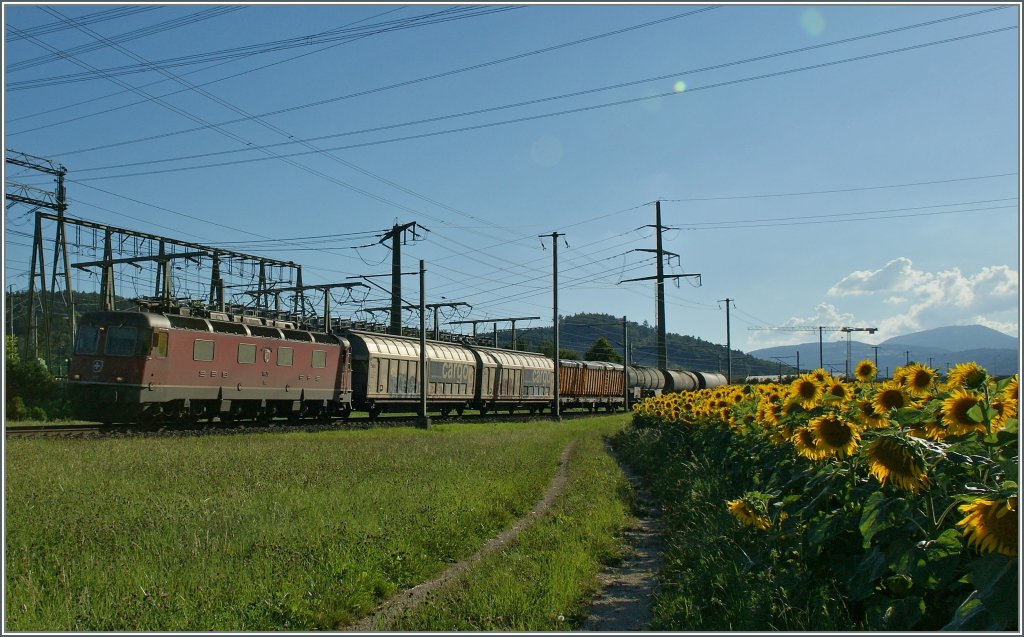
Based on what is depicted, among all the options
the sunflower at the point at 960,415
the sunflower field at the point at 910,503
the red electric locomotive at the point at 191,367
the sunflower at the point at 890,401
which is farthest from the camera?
the red electric locomotive at the point at 191,367

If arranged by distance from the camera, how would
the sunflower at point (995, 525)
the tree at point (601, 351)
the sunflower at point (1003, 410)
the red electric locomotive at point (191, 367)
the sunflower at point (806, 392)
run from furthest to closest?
the tree at point (601, 351) < the red electric locomotive at point (191, 367) < the sunflower at point (806, 392) < the sunflower at point (1003, 410) < the sunflower at point (995, 525)

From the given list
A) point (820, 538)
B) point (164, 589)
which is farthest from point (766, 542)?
point (164, 589)

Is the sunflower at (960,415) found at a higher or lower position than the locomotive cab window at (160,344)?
lower

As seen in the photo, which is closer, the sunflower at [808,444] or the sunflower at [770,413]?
the sunflower at [808,444]

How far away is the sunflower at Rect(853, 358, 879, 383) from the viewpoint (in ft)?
23.6

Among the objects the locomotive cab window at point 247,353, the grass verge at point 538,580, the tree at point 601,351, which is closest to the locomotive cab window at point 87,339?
the locomotive cab window at point 247,353

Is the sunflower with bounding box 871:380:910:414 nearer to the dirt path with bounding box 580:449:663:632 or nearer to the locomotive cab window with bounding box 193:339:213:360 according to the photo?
the dirt path with bounding box 580:449:663:632

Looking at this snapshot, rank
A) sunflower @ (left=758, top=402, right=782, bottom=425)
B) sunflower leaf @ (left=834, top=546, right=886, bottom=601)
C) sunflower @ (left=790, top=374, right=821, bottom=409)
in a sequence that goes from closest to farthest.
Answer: sunflower leaf @ (left=834, top=546, right=886, bottom=601) < sunflower @ (left=790, top=374, right=821, bottom=409) < sunflower @ (left=758, top=402, right=782, bottom=425)

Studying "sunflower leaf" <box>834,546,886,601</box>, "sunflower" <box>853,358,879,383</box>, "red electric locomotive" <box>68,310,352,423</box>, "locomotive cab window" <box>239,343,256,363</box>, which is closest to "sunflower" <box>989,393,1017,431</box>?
"sunflower leaf" <box>834,546,886,601</box>

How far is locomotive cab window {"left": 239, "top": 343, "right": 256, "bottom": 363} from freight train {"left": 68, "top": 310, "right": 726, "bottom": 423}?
41 millimetres

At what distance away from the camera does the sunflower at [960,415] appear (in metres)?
4.17

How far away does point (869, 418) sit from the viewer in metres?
5.38

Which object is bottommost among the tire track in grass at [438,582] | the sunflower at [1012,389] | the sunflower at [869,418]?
the tire track in grass at [438,582]

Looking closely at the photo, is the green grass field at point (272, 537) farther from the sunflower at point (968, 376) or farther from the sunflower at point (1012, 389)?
the sunflower at point (1012, 389)
